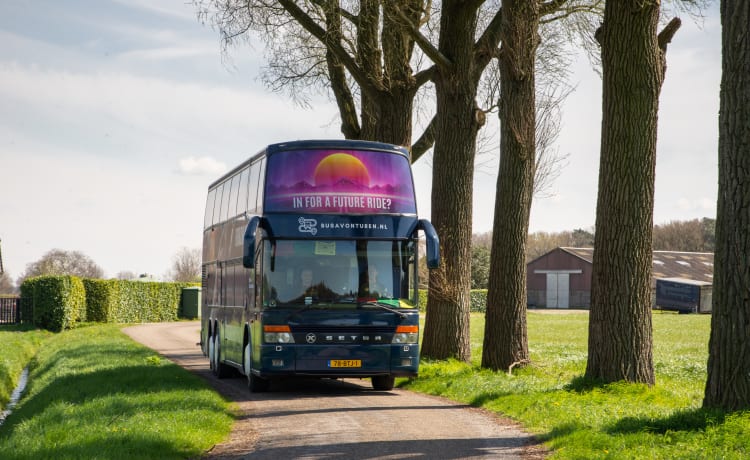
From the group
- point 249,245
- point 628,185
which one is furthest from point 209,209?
point 628,185

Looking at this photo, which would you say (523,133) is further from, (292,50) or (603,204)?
(292,50)

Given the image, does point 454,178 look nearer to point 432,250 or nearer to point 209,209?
point 432,250

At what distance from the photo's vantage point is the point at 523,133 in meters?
16.9

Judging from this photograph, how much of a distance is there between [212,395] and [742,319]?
819 centimetres

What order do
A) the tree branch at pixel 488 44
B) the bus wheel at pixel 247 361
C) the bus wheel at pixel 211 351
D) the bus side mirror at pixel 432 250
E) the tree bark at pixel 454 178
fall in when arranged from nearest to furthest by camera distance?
the bus side mirror at pixel 432 250 < the bus wheel at pixel 247 361 < the tree bark at pixel 454 178 < the tree branch at pixel 488 44 < the bus wheel at pixel 211 351

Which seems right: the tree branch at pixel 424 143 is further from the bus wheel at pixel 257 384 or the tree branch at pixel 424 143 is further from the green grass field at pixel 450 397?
the bus wheel at pixel 257 384

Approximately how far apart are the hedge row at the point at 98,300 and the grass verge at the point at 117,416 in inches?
827

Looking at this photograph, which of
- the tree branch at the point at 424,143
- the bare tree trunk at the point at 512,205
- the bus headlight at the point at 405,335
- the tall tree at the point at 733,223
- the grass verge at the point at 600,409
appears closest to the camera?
the grass verge at the point at 600,409

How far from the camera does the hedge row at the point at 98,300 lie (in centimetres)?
4028

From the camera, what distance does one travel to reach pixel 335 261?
49.6 ft

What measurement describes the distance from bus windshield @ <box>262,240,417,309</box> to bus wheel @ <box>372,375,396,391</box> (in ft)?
5.93

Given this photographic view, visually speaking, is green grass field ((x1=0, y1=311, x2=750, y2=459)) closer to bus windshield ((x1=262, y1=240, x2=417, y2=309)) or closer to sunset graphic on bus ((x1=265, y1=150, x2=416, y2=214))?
bus windshield ((x1=262, y1=240, x2=417, y2=309))

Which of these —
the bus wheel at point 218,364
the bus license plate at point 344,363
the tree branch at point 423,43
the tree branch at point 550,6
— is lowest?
the bus wheel at point 218,364

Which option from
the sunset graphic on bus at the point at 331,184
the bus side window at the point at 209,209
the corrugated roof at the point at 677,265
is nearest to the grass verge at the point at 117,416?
the sunset graphic on bus at the point at 331,184
